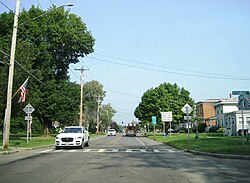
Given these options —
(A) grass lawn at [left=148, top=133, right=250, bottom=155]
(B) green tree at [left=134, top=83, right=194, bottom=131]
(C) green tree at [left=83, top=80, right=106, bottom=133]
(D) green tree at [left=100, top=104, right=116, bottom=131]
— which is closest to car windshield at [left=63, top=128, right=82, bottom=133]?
(A) grass lawn at [left=148, top=133, right=250, bottom=155]

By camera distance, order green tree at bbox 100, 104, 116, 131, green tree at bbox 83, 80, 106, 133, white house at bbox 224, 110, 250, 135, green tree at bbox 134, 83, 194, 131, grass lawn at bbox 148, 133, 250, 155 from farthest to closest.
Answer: green tree at bbox 100, 104, 116, 131
green tree at bbox 83, 80, 106, 133
green tree at bbox 134, 83, 194, 131
white house at bbox 224, 110, 250, 135
grass lawn at bbox 148, 133, 250, 155

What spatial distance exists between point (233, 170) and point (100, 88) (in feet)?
270

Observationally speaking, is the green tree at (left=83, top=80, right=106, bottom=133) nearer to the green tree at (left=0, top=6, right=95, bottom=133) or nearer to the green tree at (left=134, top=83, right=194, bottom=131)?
the green tree at (left=134, top=83, right=194, bottom=131)

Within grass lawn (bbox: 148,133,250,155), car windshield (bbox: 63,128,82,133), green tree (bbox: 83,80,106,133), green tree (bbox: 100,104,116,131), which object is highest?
green tree (bbox: 83,80,106,133)

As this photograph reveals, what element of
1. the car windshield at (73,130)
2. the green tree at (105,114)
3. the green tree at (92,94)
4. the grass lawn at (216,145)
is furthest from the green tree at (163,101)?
the green tree at (105,114)

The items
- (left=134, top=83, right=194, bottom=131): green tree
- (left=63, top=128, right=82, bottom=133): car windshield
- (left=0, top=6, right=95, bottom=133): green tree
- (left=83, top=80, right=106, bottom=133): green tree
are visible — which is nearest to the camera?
(left=63, top=128, right=82, bottom=133): car windshield

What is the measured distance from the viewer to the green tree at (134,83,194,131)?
61750 mm

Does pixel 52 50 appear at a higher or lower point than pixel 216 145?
higher

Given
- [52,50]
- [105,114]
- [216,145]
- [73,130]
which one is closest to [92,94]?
[105,114]

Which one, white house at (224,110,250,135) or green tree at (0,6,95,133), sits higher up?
green tree at (0,6,95,133)

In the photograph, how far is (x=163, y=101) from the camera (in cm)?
6134

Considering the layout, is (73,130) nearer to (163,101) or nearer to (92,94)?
(163,101)

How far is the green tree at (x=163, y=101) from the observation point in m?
61.8

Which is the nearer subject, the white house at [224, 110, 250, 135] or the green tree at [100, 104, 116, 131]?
the white house at [224, 110, 250, 135]
